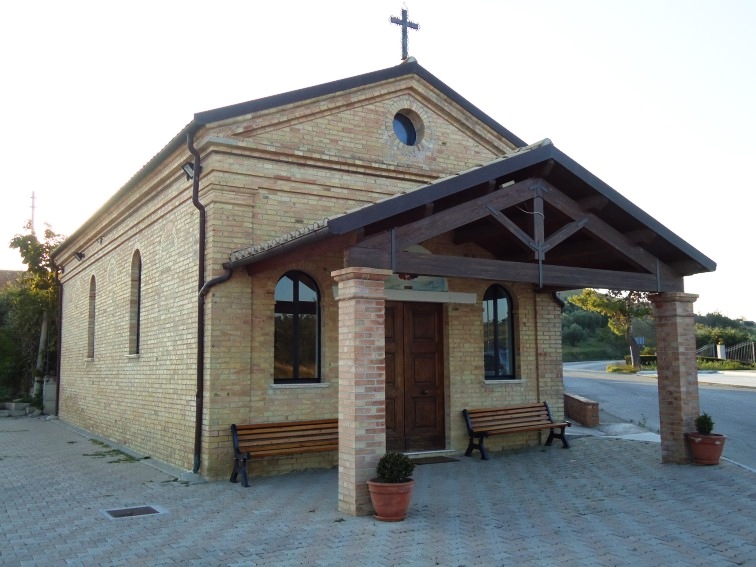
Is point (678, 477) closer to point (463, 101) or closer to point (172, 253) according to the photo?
point (463, 101)

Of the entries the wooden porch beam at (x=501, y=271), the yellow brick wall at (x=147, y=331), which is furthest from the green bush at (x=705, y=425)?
the yellow brick wall at (x=147, y=331)

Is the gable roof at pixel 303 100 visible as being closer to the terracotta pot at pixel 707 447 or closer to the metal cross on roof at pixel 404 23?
the metal cross on roof at pixel 404 23

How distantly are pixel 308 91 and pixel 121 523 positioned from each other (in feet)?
22.0

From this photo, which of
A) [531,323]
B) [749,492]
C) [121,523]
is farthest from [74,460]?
[749,492]

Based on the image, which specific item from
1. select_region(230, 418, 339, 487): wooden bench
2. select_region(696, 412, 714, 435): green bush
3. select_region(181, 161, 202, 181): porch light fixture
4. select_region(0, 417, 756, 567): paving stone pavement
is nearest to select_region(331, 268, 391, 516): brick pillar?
select_region(0, 417, 756, 567): paving stone pavement

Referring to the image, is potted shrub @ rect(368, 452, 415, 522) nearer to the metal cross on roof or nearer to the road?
the road

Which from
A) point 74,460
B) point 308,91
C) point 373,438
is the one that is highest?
point 308,91

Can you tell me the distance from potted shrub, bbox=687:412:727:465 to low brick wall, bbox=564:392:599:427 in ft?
16.7

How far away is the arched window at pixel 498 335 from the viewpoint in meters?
11.8

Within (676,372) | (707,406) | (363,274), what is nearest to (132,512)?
(363,274)

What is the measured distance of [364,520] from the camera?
671 cm

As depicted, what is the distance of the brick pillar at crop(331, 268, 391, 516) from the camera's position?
6889 millimetres

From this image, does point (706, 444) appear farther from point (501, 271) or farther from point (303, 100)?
point (303, 100)

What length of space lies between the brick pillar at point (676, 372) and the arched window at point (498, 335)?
8.86ft
